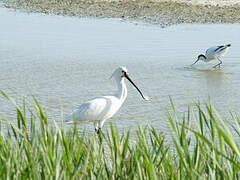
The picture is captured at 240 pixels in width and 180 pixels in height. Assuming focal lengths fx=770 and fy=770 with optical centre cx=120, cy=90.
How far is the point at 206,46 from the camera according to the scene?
1399 centimetres

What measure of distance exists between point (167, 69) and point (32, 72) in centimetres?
203

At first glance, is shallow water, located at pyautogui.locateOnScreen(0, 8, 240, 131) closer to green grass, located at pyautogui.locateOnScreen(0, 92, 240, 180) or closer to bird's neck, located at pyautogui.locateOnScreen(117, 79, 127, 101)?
bird's neck, located at pyautogui.locateOnScreen(117, 79, 127, 101)

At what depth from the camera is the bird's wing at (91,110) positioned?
7695 millimetres

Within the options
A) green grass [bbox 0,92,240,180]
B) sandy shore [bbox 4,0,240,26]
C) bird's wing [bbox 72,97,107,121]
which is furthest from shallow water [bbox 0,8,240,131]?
green grass [bbox 0,92,240,180]

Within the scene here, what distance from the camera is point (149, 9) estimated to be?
59.0 feet

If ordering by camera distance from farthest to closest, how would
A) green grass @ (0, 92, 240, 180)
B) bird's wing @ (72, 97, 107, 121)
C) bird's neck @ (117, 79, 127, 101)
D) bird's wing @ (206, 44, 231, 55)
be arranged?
bird's wing @ (206, 44, 231, 55), bird's neck @ (117, 79, 127, 101), bird's wing @ (72, 97, 107, 121), green grass @ (0, 92, 240, 180)

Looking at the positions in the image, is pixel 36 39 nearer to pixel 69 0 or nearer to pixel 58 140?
pixel 69 0

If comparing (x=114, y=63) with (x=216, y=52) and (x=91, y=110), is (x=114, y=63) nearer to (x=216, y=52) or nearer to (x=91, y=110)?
(x=216, y=52)

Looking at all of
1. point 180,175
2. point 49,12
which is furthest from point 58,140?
point 49,12

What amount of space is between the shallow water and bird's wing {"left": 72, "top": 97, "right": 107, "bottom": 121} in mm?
503

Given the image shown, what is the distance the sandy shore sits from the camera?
1672cm

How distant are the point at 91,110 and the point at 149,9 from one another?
34.4 feet

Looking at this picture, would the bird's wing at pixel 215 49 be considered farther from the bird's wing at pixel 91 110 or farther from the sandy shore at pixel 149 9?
the bird's wing at pixel 91 110

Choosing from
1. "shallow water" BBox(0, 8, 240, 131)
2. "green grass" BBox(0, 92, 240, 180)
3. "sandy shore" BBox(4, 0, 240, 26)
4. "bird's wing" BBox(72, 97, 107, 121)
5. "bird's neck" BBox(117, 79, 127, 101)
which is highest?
"sandy shore" BBox(4, 0, 240, 26)
